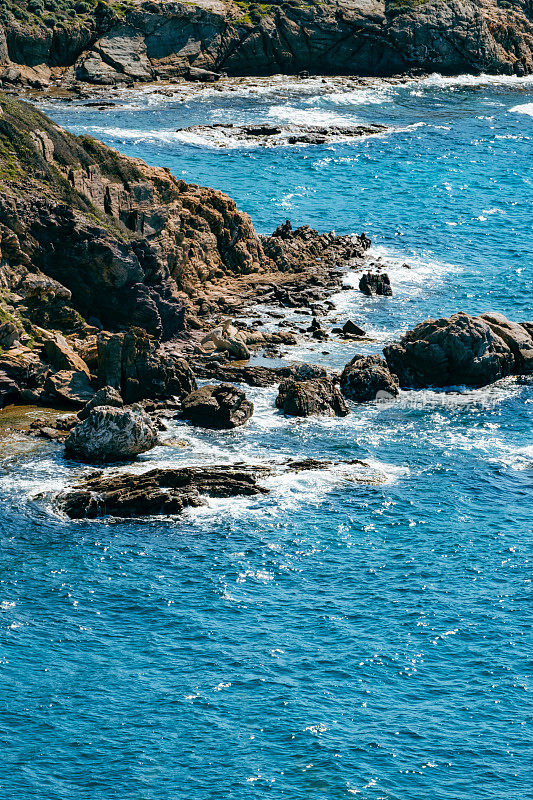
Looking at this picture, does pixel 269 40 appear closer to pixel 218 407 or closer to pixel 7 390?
pixel 218 407

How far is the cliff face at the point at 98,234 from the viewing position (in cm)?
7606

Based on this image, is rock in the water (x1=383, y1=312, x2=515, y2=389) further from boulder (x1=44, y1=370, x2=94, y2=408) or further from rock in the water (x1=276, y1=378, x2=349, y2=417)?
boulder (x1=44, y1=370, x2=94, y2=408)

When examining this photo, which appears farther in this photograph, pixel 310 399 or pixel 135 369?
pixel 135 369

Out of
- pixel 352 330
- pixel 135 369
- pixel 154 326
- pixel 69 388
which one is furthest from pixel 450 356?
pixel 69 388

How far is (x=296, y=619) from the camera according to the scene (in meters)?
50.1

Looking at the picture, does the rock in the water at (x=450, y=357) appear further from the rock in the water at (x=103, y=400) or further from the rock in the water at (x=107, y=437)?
the rock in the water at (x=107, y=437)

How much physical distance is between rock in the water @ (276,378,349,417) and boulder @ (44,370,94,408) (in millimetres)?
12501

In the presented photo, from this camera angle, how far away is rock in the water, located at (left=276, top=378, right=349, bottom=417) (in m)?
69.4

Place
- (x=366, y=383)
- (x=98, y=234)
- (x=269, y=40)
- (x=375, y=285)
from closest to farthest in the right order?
(x=366, y=383) → (x=98, y=234) → (x=375, y=285) → (x=269, y=40)

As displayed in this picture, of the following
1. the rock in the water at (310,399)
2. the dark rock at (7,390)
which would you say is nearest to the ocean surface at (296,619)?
the rock in the water at (310,399)

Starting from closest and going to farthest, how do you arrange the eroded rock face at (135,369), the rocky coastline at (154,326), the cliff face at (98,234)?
the rocky coastline at (154,326) < the eroded rock face at (135,369) < the cliff face at (98,234)

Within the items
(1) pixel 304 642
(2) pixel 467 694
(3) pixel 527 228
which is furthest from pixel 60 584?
(3) pixel 527 228

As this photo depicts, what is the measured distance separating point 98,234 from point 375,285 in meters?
26.2

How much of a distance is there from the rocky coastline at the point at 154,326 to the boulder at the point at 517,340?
0.10m
